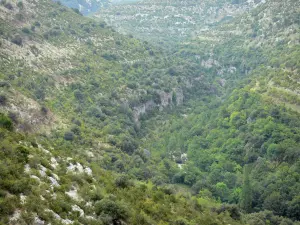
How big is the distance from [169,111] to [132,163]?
36.8 meters

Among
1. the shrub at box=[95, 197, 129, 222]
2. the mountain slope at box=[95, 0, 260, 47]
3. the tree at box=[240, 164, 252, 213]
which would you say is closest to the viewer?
the shrub at box=[95, 197, 129, 222]

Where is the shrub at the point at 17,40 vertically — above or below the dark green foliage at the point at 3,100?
above

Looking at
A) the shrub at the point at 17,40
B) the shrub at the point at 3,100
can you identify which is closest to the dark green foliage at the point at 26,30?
the shrub at the point at 17,40

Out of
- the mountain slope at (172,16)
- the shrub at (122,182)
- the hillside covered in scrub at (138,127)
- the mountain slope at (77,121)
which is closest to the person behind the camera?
the mountain slope at (77,121)

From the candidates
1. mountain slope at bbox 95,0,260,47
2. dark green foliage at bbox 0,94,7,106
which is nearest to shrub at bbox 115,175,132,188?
dark green foliage at bbox 0,94,7,106

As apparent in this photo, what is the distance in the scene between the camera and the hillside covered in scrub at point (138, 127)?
862 inches

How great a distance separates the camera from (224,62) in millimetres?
116938

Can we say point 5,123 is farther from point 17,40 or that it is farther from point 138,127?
point 138,127

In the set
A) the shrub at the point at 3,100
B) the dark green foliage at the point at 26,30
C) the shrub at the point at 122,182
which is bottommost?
the shrub at the point at 3,100

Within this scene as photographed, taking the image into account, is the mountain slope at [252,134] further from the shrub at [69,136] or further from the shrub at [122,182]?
the shrub at [122,182]

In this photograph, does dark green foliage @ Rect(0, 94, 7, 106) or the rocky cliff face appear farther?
the rocky cliff face

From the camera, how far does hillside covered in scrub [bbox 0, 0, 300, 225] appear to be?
2189 centimetres

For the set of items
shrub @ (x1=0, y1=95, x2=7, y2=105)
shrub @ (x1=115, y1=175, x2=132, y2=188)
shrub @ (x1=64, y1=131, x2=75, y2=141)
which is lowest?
shrub @ (x1=64, y1=131, x2=75, y2=141)

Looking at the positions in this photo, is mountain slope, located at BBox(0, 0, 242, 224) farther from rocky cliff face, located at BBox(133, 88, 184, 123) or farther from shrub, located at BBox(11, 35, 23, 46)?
shrub, located at BBox(11, 35, 23, 46)
